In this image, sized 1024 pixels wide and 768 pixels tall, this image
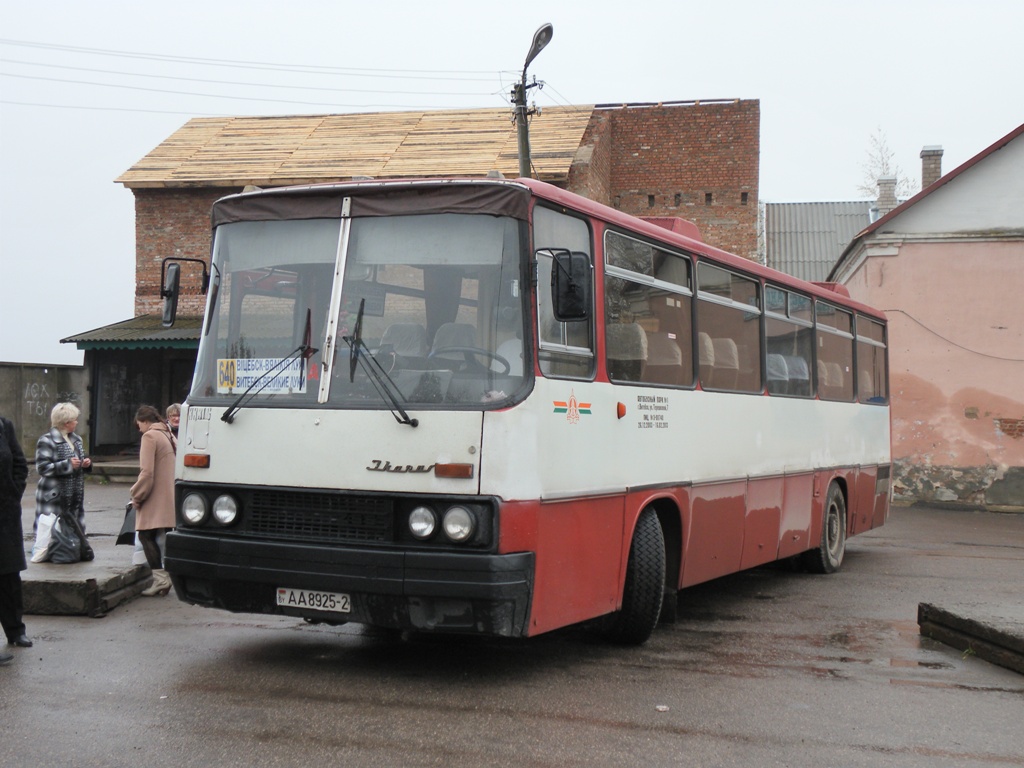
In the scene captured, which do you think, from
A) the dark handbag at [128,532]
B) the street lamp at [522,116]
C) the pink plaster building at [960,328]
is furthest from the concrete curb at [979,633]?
the pink plaster building at [960,328]

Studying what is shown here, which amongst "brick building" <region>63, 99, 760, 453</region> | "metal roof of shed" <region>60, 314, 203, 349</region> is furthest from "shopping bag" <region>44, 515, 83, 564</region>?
→ "brick building" <region>63, 99, 760, 453</region>

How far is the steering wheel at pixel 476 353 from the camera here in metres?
6.73

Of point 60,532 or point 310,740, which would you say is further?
point 60,532

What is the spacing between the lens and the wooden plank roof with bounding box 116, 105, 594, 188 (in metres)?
27.8

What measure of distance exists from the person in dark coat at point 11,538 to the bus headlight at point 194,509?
3.44 feet

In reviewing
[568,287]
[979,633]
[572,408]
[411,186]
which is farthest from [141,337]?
[979,633]

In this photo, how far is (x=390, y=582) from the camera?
259 inches

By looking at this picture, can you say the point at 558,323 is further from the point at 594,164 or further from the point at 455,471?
the point at 594,164

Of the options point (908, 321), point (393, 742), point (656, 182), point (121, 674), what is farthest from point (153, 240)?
point (393, 742)

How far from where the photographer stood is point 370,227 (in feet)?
23.3

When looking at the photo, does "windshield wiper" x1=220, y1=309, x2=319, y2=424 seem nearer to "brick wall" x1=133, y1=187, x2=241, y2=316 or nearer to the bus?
the bus

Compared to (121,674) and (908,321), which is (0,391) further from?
(121,674)

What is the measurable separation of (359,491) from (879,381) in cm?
998

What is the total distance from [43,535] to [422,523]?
5.04m
